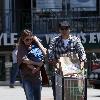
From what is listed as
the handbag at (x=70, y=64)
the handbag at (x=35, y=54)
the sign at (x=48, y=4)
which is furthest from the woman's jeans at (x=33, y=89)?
the sign at (x=48, y=4)

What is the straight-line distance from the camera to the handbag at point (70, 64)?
8250mm

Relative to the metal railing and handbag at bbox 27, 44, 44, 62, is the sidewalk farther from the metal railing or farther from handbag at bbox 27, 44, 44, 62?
handbag at bbox 27, 44, 44, 62

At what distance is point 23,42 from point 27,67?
46cm

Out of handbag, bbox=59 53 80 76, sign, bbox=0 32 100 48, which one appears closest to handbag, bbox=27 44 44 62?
handbag, bbox=59 53 80 76

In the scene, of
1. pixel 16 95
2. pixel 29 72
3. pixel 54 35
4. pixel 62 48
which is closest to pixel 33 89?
pixel 29 72

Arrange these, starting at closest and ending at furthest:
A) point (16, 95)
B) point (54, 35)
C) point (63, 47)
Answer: point (63, 47)
point (16, 95)
point (54, 35)

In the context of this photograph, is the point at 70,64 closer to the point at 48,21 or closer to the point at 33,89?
the point at 33,89

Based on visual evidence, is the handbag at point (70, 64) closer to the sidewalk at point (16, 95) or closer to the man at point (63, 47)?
the man at point (63, 47)

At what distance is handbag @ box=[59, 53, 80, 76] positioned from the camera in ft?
27.1

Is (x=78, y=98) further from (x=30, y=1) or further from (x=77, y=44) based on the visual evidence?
(x=30, y=1)

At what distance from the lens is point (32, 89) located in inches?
375

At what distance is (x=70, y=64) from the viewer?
27.6ft

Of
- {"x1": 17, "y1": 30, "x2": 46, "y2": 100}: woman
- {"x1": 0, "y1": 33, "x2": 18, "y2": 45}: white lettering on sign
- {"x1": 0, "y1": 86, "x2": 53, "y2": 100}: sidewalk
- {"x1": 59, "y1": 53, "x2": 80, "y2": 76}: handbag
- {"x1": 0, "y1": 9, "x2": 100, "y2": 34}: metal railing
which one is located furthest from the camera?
{"x1": 0, "y1": 9, "x2": 100, "y2": 34}: metal railing

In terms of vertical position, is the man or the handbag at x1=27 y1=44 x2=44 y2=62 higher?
the man
